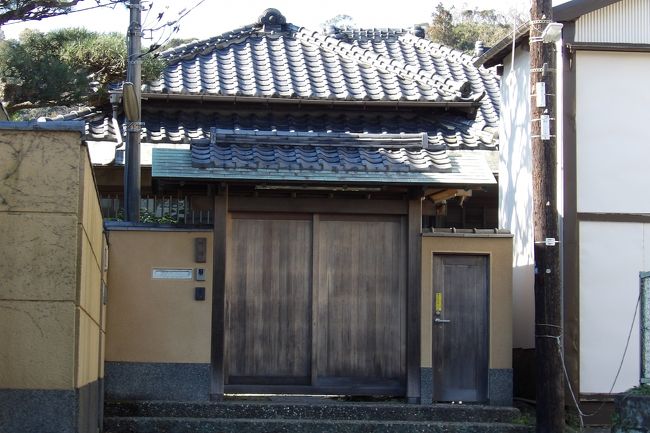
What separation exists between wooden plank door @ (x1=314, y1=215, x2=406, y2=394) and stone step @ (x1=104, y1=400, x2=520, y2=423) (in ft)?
1.86

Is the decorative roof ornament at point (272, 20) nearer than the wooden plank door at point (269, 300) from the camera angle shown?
No

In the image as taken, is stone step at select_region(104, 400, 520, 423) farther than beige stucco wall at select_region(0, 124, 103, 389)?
Yes

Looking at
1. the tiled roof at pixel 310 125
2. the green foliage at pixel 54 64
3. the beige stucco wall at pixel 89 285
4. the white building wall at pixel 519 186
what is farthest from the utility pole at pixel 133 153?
the white building wall at pixel 519 186

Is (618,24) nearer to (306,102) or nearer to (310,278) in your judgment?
(310,278)

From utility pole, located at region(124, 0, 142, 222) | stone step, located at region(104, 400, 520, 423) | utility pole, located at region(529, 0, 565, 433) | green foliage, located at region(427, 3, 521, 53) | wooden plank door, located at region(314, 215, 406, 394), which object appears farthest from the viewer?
green foliage, located at region(427, 3, 521, 53)

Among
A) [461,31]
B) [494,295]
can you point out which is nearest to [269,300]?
[494,295]

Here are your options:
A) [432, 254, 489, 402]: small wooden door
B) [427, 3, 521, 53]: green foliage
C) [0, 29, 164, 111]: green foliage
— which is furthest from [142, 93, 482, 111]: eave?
[427, 3, 521, 53]: green foliage

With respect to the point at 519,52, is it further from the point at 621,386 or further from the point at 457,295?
the point at 621,386

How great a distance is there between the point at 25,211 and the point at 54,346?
1.07 m

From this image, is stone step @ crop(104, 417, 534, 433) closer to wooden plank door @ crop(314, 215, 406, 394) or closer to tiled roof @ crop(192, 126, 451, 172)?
wooden plank door @ crop(314, 215, 406, 394)

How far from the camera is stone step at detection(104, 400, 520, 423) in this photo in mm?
12812

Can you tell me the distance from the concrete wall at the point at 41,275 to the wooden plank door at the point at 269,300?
571cm

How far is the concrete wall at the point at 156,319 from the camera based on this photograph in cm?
1312

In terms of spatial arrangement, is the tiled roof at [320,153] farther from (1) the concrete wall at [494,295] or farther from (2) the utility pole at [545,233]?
(2) the utility pole at [545,233]
